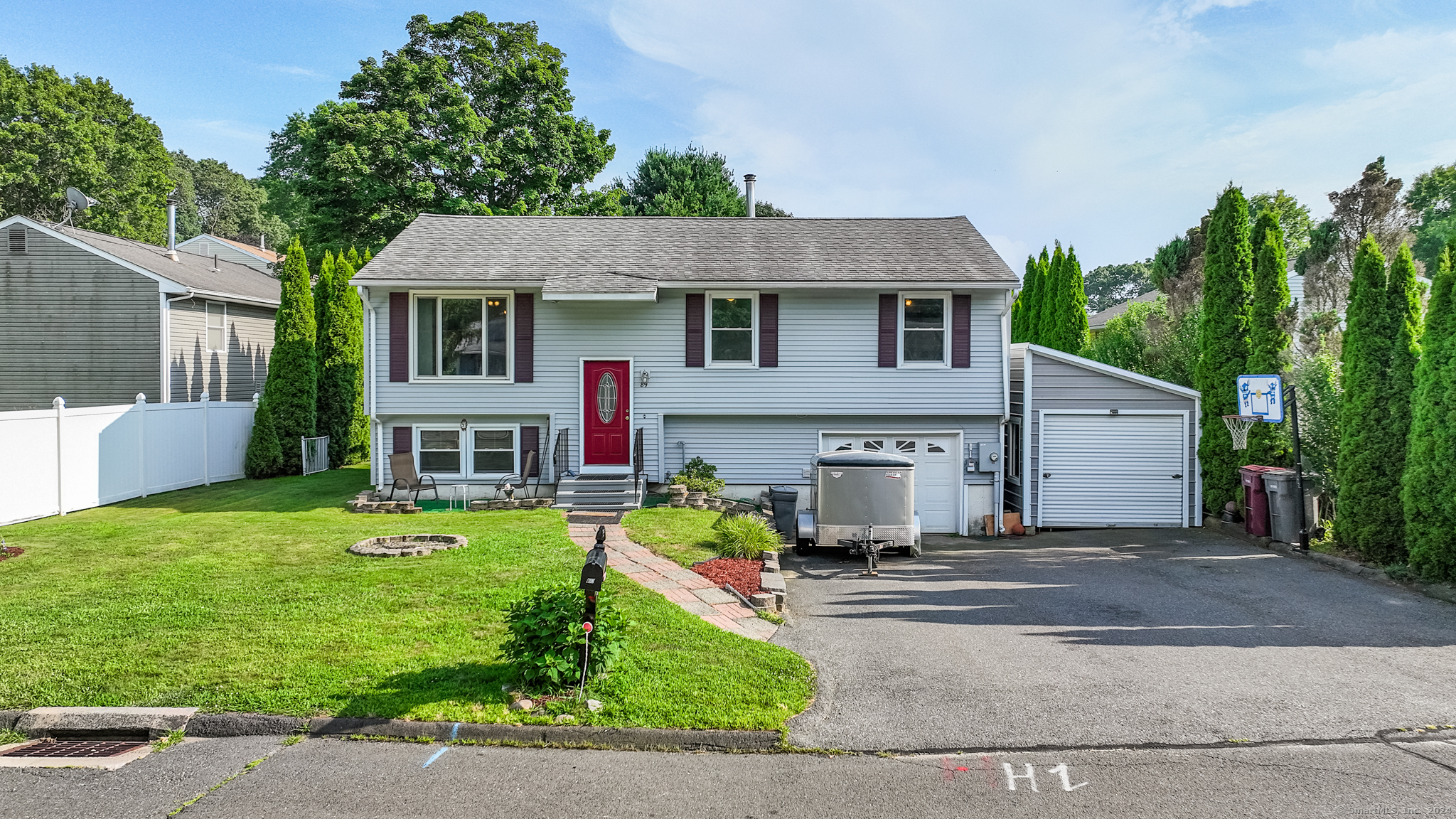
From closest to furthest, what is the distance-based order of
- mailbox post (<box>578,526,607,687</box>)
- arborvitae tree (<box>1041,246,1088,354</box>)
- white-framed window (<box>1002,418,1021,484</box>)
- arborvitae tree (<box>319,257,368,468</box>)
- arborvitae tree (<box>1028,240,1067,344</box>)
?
mailbox post (<box>578,526,607,687</box>), white-framed window (<box>1002,418,1021,484</box>), arborvitae tree (<box>319,257,368,468</box>), arborvitae tree (<box>1041,246,1088,354</box>), arborvitae tree (<box>1028,240,1067,344</box>)

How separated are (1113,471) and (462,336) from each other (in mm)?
→ 12667

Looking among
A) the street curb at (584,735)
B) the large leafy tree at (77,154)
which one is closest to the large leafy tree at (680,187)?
the large leafy tree at (77,154)

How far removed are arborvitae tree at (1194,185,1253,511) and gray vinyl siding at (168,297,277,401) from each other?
69.6 ft

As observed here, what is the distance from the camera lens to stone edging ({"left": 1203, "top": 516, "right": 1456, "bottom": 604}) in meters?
8.84

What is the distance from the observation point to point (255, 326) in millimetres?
21547

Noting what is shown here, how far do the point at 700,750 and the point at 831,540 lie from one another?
6556mm

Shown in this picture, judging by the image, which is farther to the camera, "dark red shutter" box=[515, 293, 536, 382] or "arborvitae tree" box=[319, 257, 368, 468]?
"arborvitae tree" box=[319, 257, 368, 468]

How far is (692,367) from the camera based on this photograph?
14602 millimetres

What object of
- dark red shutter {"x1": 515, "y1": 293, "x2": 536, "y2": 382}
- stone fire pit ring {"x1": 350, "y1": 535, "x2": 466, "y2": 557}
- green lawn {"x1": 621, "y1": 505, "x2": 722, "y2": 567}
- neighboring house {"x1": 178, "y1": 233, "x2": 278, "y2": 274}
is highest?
neighboring house {"x1": 178, "y1": 233, "x2": 278, "y2": 274}

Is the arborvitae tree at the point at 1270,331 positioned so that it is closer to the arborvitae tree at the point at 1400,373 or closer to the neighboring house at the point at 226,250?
the arborvitae tree at the point at 1400,373

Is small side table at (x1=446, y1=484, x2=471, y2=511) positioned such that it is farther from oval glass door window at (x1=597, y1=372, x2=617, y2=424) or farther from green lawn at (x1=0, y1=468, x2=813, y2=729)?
green lawn at (x1=0, y1=468, x2=813, y2=729)

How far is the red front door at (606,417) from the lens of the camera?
47.4 feet

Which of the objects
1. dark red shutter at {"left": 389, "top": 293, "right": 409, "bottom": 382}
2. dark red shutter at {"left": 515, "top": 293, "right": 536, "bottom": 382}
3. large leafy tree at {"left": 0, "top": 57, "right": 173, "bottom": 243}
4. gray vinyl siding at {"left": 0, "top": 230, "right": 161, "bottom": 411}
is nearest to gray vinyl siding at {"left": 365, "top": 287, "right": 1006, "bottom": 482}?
dark red shutter at {"left": 515, "top": 293, "right": 536, "bottom": 382}

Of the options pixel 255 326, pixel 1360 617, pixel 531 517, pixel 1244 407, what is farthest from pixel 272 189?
pixel 1360 617
